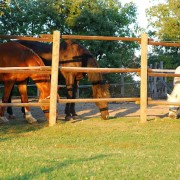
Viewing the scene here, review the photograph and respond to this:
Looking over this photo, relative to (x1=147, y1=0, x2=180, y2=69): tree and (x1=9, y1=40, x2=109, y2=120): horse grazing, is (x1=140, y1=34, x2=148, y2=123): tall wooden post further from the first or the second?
(x1=147, y1=0, x2=180, y2=69): tree

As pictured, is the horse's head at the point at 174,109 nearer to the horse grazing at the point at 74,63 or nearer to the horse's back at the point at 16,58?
the horse grazing at the point at 74,63

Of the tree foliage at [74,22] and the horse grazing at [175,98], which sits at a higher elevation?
the tree foliage at [74,22]

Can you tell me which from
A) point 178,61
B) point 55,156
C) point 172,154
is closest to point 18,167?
point 55,156

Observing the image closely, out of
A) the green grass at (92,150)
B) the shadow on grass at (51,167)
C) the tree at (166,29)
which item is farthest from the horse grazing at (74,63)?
the tree at (166,29)

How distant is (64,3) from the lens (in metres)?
28.4

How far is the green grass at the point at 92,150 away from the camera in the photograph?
4.67 meters

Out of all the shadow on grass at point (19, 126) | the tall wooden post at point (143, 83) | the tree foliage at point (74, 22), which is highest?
the tree foliage at point (74, 22)

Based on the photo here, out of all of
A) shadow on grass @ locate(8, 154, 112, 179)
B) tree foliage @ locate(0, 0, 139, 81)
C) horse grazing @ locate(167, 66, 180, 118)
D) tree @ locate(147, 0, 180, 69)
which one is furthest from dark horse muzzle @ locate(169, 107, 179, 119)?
tree @ locate(147, 0, 180, 69)

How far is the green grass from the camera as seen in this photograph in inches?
184

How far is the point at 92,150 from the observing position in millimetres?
6730

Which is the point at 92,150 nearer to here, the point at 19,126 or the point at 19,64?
the point at 19,126

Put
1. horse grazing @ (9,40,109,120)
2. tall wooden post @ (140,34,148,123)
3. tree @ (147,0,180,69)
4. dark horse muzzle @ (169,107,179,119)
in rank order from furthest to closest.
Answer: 1. tree @ (147,0,180,69)
2. dark horse muzzle @ (169,107,179,119)
3. horse grazing @ (9,40,109,120)
4. tall wooden post @ (140,34,148,123)

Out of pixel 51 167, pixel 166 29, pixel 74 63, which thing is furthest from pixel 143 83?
pixel 166 29

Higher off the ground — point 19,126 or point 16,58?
point 16,58
